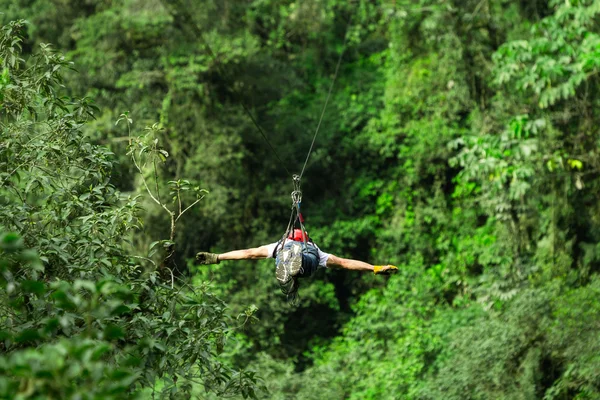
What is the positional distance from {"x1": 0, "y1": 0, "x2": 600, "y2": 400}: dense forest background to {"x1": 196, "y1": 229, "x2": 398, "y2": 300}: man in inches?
127

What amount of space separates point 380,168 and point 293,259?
10154mm

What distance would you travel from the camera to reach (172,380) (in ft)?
16.7

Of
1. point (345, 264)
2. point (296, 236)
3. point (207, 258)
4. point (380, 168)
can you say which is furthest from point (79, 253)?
point (380, 168)

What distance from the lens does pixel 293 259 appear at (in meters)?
5.71

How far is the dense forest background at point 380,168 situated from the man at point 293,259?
3.23 meters

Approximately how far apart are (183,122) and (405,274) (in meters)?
4.36

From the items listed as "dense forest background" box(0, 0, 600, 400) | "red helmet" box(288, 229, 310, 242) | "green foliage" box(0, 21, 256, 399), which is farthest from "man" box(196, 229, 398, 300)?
"dense forest background" box(0, 0, 600, 400)

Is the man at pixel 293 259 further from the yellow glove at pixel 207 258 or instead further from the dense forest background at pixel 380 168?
the dense forest background at pixel 380 168

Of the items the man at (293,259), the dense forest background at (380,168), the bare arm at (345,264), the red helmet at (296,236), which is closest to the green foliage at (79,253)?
the man at (293,259)

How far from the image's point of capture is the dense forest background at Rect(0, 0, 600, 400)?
10.5 m

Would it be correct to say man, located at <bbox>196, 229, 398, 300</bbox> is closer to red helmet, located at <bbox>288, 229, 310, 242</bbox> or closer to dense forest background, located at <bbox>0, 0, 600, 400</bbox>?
red helmet, located at <bbox>288, 229, 310, 242</bbox>

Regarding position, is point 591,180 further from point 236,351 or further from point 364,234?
point 236,351

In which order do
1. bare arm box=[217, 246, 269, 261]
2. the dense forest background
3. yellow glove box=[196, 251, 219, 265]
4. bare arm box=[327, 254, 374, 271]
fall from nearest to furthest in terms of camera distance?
yellow glove box=[196, 251, 219, 265] < bare arm box=[217, 246, 269, 261] < bare arm box=[327, 254, 374, 271] < the dense forest background

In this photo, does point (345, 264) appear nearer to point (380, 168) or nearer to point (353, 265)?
point (353, 265)
